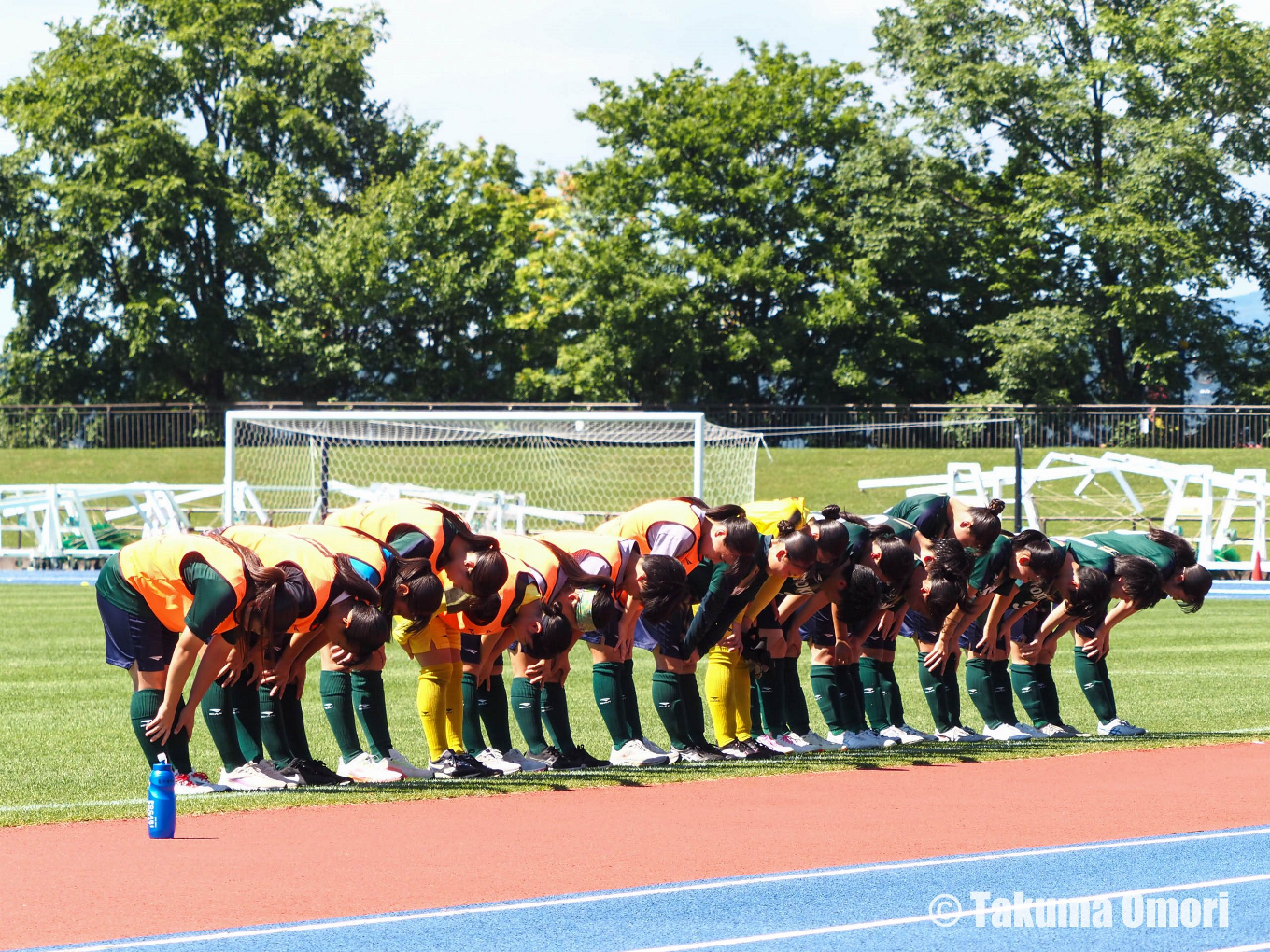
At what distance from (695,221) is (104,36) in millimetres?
19373

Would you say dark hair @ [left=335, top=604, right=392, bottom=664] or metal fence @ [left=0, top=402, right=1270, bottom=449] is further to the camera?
metal fence @ [left=0, top=402, right=1270, bottom=449]

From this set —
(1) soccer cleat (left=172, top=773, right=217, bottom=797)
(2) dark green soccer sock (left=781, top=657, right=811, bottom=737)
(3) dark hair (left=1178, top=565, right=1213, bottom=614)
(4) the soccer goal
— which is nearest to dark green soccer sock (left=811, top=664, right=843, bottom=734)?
(2) dark green soccer sock (left=781, top=657, right=811, bottom=737)

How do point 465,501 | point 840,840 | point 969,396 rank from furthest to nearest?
point 969,396 → point 465,501 → point 840,840

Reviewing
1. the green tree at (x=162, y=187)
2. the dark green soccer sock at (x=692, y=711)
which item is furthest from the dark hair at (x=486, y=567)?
the green tree at (x=162, y=187)

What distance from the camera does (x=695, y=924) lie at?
5539mm

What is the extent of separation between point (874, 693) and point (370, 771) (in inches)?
136

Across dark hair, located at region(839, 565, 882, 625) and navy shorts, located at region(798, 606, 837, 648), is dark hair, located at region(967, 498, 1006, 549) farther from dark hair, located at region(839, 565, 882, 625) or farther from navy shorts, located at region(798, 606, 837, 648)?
navy shorts, located at region(798, 606, 837, 648)

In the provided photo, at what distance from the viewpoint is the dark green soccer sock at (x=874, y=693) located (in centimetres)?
1035

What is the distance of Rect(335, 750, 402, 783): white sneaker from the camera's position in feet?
28.2

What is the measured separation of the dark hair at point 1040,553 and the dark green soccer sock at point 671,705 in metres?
2.36

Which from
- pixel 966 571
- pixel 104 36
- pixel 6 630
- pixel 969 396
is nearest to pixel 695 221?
pixel 969 396

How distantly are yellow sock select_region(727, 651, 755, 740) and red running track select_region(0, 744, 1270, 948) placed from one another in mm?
822

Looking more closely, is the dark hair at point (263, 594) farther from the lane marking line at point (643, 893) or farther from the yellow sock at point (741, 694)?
the yellow sock at point (741, 694)

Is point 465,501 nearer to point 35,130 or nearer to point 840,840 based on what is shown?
point 840,840
